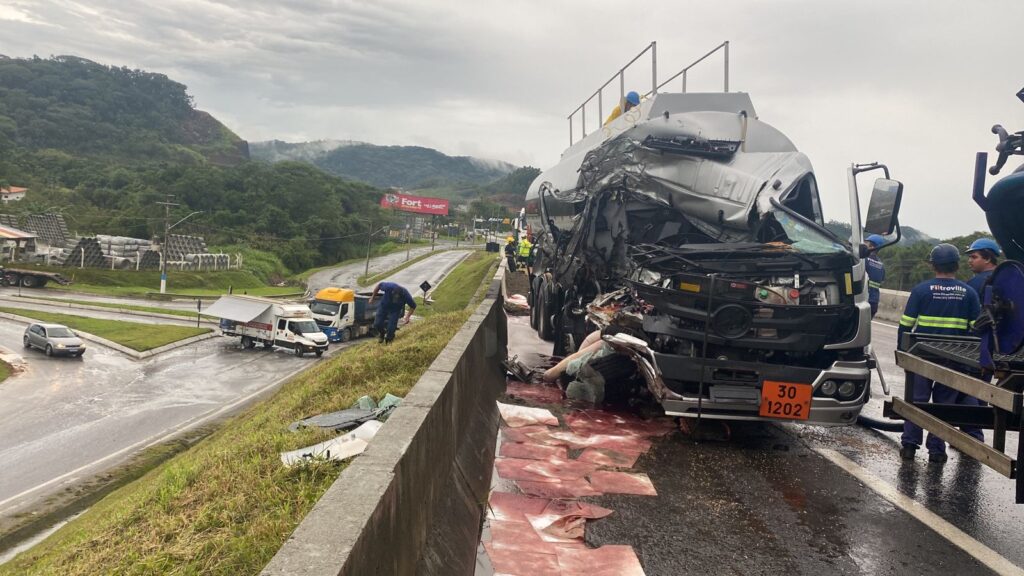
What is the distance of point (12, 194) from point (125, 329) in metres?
60.3

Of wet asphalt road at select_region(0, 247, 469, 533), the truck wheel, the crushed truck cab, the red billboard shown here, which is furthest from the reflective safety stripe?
the red billboard

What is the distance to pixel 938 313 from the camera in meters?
6.79

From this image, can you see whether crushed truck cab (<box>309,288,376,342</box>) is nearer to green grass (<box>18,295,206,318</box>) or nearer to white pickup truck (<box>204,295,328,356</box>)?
white pickup truck (<box>204,295,328,356</box>)

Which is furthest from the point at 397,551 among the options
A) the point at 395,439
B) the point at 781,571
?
the point at 781,571

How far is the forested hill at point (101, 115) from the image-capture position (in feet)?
439

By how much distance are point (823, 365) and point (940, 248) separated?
158 cm

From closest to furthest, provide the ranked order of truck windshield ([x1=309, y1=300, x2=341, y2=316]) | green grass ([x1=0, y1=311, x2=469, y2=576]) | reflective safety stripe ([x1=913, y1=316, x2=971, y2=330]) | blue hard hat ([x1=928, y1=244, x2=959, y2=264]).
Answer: green grass ([x1=0, y1=311, x2=469, y2=576]) < reflective safety stripe ([x1=913, y1=316, x2=971, y2=330]) < blue hard hat ([x1=928, y1=244, x2=959, y2=264]) < truck windshield ([x1=309, y1=300, x2=341, y2=316])

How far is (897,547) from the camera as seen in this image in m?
4.76

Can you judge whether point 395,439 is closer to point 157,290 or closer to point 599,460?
point 599,460

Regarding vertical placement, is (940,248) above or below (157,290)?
above

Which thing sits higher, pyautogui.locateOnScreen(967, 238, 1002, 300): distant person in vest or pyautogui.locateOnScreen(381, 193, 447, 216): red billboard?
pyautogui.locateOnScreen(381, 193, 447, 216): red billboard

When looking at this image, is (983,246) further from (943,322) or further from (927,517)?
(927,517)

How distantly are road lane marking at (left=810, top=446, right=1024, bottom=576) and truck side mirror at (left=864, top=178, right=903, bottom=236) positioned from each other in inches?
83.7

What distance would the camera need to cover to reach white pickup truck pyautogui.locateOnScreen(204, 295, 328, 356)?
37562 mm
